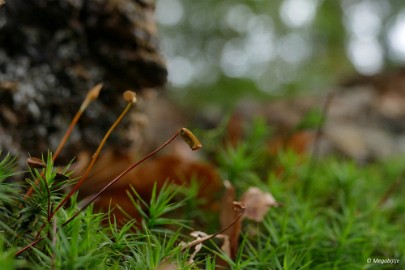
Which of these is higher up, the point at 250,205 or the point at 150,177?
the point at 150,177

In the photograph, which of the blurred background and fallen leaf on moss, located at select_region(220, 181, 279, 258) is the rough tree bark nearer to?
fallen leaf on moss, located at select_region(220, 181, 279, 258)

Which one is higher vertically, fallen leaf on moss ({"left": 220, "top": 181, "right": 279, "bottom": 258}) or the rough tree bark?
the rough tree bark

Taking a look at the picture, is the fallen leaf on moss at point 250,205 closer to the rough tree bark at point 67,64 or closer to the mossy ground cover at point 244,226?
the mossy ground cover at point 244,226

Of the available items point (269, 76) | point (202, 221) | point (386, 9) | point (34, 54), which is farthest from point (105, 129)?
point (386, 9)

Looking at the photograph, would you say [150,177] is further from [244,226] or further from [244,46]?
[244,46]

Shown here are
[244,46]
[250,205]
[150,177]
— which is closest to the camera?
[250,205]

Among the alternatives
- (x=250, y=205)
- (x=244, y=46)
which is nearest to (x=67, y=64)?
(x=250, y=205)

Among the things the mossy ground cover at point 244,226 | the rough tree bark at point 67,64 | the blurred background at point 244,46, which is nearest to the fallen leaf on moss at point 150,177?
the mossy ground cover at point 244,226

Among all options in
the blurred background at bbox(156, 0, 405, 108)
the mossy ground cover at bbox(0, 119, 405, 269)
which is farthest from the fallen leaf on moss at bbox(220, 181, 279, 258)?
the blurred background at bbox(156, 0, 405, 108)
